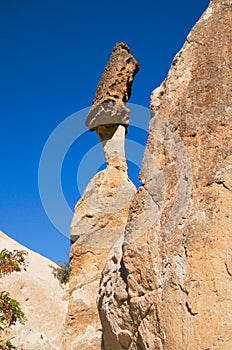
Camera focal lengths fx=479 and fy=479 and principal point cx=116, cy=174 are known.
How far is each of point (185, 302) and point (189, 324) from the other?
123 millimetres

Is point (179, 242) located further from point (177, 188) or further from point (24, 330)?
point (24, 330)

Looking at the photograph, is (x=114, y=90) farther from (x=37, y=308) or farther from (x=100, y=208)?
(x=37, y=308)

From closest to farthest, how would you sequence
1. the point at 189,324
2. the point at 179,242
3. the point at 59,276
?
the point at 189,324 → the point at 179,242 → the point at 59,276

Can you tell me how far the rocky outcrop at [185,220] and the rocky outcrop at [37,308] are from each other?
16.8ft

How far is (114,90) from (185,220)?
24.5 feet

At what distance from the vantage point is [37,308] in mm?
9391

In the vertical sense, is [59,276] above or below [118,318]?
above

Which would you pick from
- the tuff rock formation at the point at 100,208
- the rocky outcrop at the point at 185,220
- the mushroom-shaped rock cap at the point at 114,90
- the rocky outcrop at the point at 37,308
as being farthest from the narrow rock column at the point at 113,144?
the rocky outcrop at the point at 185,220

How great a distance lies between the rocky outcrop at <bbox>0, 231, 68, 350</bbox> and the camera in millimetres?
8487

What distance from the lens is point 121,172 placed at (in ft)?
32.2

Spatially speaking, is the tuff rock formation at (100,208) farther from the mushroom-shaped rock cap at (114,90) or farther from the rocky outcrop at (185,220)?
the rocky outcrop at (185,220)

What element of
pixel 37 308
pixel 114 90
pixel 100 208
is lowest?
pixel 37 308

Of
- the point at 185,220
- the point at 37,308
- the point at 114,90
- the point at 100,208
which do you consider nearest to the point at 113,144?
the point at 114,90

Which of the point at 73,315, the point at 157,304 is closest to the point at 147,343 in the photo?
the point at 157,304
